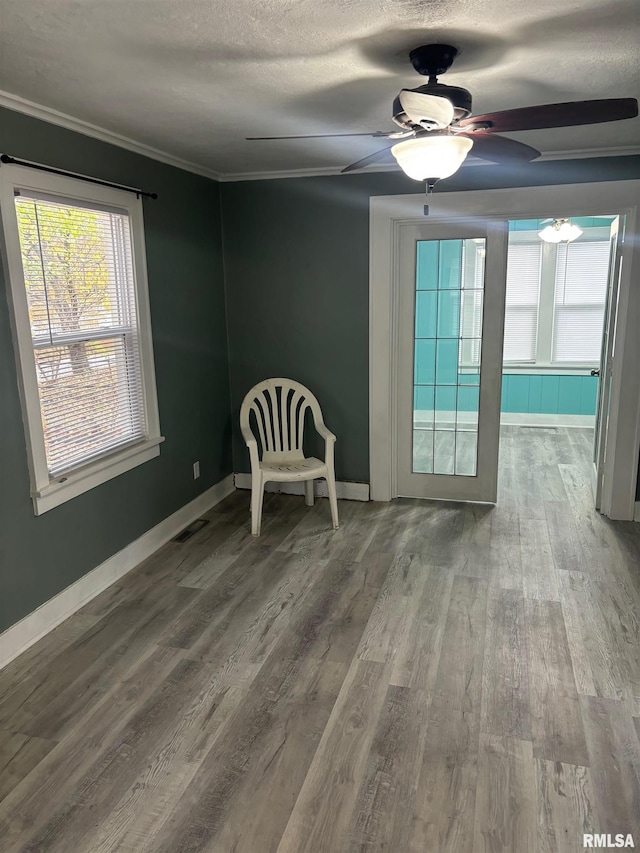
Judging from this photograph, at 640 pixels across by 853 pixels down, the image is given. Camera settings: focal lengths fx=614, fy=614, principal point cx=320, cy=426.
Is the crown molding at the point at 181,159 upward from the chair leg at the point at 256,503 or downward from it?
upward

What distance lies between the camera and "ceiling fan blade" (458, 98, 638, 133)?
191 centimetres

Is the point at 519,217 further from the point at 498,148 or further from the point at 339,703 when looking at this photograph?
the point at 339,703

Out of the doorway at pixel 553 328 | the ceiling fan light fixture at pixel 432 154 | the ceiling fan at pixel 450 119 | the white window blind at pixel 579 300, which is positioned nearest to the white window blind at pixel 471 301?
the ceiling fan at pixel 450 119

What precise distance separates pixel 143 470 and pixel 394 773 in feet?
7.56

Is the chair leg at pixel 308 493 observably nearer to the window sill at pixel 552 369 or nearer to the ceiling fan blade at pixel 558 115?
the ceiling fan blade at pixel 558 115

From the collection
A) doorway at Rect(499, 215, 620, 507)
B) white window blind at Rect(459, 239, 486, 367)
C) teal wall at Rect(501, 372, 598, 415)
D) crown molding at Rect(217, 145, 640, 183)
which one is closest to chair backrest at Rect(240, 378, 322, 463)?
white window blind at Rect(459, 239, 486, 367)

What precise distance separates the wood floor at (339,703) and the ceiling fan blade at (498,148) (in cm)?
211

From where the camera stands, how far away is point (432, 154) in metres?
2.16

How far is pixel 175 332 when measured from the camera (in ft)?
13.3

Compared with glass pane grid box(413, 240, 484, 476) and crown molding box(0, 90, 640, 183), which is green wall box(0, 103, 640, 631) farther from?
glass pane grid box(413, 240, 484, 476)

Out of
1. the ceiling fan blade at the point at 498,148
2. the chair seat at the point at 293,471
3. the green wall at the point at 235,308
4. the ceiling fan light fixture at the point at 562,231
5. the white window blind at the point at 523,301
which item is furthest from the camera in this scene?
the white window blind at the point at 523,301

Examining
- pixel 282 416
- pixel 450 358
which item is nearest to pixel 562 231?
pixel 450 358

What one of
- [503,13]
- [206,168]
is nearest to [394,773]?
[503,13]

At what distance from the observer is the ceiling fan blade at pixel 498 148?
7.48 feet
